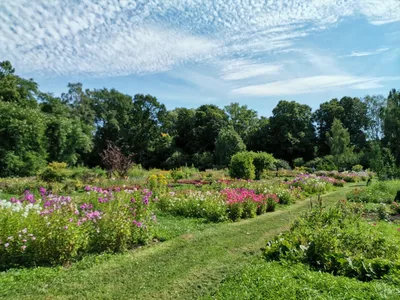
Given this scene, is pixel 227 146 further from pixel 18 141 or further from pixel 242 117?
pixel 18 141

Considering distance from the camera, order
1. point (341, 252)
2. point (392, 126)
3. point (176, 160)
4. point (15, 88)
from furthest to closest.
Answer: point (176, 160) < point (392, 126) < point (15, 88) < point (341, 252)

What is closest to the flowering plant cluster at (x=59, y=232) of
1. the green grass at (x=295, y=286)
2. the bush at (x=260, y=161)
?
the green grass at (x=295, y=286)

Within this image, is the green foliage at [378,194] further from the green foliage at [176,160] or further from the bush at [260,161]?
the green foliage at [176,160]

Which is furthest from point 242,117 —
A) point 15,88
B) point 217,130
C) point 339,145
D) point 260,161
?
point 15,88

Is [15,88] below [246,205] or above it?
above

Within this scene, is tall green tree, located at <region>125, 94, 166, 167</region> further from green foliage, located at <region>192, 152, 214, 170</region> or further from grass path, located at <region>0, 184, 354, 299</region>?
grass path, located at <region>0, 184, 354, 299</region>

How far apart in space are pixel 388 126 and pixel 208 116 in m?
20.6

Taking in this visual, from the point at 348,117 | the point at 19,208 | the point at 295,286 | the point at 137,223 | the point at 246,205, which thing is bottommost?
the point at 246,205

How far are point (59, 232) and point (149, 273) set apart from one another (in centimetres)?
153

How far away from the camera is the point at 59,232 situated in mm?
4137

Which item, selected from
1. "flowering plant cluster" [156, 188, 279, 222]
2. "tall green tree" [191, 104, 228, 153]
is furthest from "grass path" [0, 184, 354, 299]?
"tall green tree" [191, 104, 228, 153]

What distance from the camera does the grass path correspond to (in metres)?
3.42

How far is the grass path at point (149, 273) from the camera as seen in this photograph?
3.42 m

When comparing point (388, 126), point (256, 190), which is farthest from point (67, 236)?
point (388, 126)
